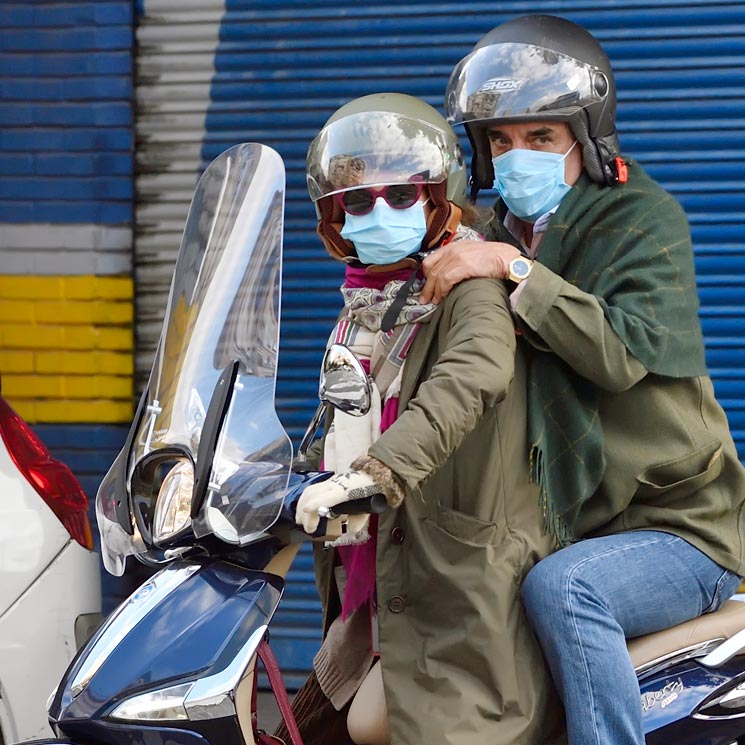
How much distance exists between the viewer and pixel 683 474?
8.25 feet

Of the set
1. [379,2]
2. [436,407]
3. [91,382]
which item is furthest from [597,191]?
[91,382]

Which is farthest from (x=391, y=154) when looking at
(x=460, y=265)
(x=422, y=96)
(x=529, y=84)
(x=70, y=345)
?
(x=70, y=345)

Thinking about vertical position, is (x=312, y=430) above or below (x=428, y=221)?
below

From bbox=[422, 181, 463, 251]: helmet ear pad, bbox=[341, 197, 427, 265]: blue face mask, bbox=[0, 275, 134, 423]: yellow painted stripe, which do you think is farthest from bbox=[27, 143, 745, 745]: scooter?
bbox=[0, 275, 134, 423]: yellow painted stripe

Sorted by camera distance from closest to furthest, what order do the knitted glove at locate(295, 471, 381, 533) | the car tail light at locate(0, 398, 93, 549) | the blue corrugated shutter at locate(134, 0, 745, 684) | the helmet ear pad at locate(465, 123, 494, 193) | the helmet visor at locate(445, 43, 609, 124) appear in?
the knitted glove at locate(295, 471, 381, 533) < the helmet visor at locate(445, 43, 609, 124) < the helmet ear pad at locate(465, 123, 494, 193) < the car tail light at locate(0, 398, 93, 549) < the blue corrugated shutter at locate(134, 0, 745, 684)

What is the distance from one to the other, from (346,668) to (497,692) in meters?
0.47

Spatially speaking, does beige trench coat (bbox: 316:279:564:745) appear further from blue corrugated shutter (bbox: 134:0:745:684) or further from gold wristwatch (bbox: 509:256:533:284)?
blue corrugated shutter (bbox: 134:0:745:684)

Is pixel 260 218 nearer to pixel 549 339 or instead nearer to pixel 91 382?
pixel 549 339

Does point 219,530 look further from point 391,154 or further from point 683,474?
point 683,474

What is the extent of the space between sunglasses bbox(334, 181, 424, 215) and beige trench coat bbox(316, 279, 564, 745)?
21cm

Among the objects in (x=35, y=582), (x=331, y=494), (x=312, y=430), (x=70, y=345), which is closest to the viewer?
(x=331, y=494)

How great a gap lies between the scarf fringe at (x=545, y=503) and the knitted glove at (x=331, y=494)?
50cm

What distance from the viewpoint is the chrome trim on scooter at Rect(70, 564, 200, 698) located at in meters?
2.09

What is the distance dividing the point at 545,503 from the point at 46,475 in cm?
149
